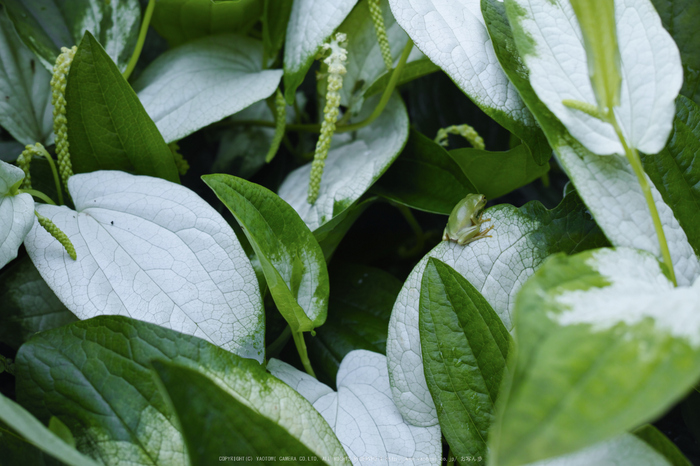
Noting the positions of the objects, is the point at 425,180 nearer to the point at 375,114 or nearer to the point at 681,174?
the point at 375,114

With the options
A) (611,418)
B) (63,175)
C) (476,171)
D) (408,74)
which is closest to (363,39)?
(408,74)

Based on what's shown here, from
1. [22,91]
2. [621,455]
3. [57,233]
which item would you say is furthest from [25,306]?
[621,455]

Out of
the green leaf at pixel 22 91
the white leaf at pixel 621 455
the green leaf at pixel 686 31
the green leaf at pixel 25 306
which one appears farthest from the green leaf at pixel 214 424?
the green leaf at pixel 686 31

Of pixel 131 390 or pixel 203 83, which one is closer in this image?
pixel 131 390

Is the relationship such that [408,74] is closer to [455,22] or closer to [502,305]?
[455,22]

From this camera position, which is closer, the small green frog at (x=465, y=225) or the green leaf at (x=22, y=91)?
the small green frog at (x=465, y=225)

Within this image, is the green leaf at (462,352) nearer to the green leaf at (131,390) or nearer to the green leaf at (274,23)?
the green leaf at (131,390)
